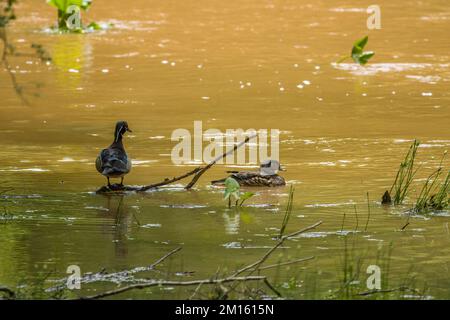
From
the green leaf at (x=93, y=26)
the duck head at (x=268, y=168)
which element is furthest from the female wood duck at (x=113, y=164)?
the green leaf at (x=93, y=26)

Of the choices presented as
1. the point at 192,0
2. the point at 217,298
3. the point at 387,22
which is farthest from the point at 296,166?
the point at 192,0

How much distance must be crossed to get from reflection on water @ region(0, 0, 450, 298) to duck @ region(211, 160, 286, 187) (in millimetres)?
181

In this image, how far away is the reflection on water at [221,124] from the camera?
848 centimetres

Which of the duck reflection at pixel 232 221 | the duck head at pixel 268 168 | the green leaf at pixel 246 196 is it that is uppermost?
the duck head at pixel 268 168

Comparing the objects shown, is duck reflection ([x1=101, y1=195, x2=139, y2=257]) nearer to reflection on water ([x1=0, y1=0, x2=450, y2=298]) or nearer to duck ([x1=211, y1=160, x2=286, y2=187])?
reflection on water ([x1=0, y1=0, x2=450, y2=298])

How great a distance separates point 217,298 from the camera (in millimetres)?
6238

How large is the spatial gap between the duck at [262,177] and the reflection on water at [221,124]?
181 mm

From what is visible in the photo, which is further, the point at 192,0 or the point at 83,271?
the point at 192,0

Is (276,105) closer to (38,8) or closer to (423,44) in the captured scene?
(423,44)

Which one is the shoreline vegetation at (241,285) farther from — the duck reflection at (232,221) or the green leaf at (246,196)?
the green leaf at (246,196)

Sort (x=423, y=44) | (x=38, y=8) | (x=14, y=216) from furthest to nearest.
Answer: (x=38, y=8), (x=423, y=44), (x=14, y=216)

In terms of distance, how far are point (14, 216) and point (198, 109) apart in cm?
617

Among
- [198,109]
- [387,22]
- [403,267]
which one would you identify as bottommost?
[403,267]

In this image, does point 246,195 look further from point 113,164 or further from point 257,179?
point 113,164
